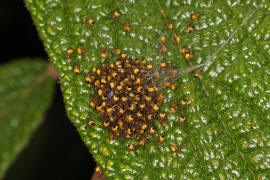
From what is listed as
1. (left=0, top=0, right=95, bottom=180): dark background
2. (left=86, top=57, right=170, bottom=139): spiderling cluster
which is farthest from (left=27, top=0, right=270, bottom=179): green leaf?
(left=0, top=0, right=95, bottom=180): dark background

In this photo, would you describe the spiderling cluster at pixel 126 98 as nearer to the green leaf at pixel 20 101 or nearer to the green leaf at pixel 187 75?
the green leaf at pixel 187 75

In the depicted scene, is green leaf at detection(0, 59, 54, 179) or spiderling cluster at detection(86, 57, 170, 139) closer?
spiderling cluster at detection(86, 57, 170, 139)

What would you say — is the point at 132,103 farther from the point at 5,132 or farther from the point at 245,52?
the point at 5,132

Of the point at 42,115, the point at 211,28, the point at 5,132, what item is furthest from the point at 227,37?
the point at 5,132

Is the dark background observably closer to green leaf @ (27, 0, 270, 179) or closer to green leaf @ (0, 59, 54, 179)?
green leaf @ (0, 59, 54, 179)

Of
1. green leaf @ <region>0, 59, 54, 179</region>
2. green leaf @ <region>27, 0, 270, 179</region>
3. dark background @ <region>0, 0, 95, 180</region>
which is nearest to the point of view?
green leaf @ <region>27, 0, 270, 179</region>

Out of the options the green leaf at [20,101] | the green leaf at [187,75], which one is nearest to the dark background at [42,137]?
the green leaf at [20,101]

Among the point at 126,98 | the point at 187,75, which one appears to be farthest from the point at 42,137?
the point at 187,75

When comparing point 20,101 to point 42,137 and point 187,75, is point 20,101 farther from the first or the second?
point 187,75
